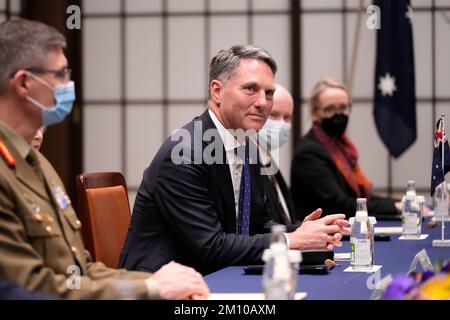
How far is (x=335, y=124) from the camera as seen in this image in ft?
17.3

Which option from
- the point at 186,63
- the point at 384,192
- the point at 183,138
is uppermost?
the point at 186,63

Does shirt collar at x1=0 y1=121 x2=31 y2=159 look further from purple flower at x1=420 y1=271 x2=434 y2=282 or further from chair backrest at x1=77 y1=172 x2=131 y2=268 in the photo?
chair backrest at x1=77 y1=172 x2=131 y2=268

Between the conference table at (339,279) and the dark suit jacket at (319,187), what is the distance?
1.56 meters

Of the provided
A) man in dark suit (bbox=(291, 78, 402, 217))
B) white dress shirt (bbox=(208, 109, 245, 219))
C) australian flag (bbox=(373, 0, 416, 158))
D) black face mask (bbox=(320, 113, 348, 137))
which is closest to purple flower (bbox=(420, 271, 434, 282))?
white dress shirt (bbox=(208, 109, 245, 219))

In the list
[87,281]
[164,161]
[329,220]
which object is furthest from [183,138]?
[87,281]

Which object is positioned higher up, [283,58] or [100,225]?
Result: [283,58]

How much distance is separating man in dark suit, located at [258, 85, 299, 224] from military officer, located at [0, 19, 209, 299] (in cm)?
216

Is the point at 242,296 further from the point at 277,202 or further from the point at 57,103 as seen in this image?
the point at 277,202

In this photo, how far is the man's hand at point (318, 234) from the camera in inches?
118

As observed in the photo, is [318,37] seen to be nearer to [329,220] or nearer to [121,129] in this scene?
[121,129]

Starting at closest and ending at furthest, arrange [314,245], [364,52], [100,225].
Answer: [314,245] < [100,225] < [364,52]

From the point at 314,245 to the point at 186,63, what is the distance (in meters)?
4.02

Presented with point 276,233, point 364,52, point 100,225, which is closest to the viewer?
point 276,233

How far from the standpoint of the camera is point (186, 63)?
6.83 m
